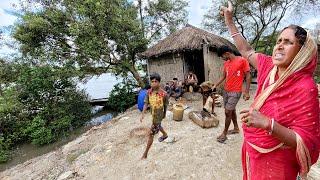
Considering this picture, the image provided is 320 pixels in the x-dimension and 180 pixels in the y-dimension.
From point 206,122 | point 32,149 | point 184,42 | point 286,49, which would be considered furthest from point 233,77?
point 32,149

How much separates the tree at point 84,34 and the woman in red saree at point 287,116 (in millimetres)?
11744

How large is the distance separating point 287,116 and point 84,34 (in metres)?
12.2

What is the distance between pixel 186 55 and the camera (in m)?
14.1

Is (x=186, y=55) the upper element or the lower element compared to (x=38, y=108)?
upper

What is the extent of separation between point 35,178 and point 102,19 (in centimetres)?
785

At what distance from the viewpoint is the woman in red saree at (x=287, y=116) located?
53.6 inches

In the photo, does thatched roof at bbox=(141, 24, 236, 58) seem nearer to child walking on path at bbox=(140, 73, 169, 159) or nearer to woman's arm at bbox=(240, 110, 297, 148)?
child walking on path at bbox=(140, 73, 169, 159)

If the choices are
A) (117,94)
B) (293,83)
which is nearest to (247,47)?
(293,83)

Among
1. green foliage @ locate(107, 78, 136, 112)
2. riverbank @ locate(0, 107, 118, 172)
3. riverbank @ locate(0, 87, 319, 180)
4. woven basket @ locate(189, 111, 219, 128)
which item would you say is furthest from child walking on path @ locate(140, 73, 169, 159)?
green foliage @ locate(107, 78, 136, 112)

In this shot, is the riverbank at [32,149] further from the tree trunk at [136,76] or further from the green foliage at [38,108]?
the tree trunk at [136,76]

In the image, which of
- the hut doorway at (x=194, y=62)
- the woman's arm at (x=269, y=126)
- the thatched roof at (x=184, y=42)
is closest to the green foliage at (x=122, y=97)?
the thatched roof at (x=184, y=42)

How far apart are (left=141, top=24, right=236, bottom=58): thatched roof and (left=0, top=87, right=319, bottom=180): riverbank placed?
4531mm

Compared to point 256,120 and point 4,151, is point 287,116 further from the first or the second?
point 4,151

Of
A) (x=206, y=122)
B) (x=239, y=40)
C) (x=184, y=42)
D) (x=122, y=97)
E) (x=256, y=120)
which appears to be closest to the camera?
(x=256, y=120)
